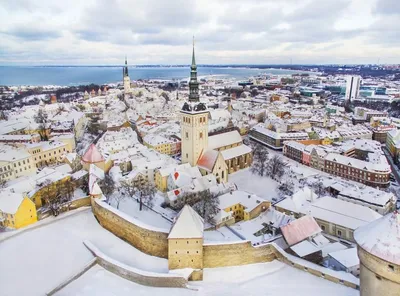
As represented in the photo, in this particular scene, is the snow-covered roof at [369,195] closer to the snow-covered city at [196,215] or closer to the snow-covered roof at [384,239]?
the snow-covered city at [196,215]

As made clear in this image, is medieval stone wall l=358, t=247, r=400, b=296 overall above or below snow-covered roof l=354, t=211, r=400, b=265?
below

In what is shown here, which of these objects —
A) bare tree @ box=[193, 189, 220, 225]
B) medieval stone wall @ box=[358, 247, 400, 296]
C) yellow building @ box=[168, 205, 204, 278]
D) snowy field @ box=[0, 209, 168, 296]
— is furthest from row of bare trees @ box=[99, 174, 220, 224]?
medieval stone wall @ box=[358, 247, 400, 296]

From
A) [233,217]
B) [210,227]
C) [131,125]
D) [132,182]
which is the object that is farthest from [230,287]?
[131,125]

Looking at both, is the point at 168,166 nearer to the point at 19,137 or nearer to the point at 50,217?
the point at 50,217

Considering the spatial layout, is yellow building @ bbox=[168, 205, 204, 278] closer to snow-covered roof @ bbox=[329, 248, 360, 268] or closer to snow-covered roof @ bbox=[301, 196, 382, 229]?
snow-covered roof @ bbox=[329, 248, 360, 268]

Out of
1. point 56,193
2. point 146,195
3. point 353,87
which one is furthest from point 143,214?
point 353,87

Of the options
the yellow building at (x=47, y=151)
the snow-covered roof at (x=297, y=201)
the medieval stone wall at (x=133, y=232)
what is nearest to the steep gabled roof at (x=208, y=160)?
the snow-covered roof at (x=297, y=201)
